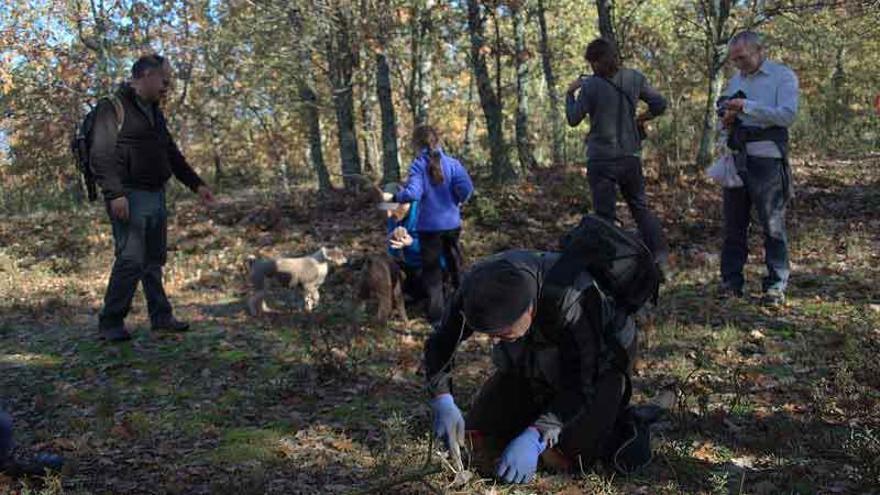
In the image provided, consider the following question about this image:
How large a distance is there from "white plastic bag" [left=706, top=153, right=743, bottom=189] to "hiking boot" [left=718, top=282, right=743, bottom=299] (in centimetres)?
95

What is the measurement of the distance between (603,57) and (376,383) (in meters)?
3.46

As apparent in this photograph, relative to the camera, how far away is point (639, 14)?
22.6 m

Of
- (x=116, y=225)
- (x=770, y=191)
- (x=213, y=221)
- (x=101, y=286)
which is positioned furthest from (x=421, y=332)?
(x=213, y=221)

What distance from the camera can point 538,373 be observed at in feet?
11.7

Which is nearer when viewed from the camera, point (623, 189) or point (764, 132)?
point (764, 132)

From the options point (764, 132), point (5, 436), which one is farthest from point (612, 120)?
point (5, 436)

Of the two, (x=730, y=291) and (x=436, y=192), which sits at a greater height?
(x=436, y=192)

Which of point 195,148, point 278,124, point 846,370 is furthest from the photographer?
point 195,148

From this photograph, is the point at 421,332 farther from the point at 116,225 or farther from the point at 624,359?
the point at 624,359

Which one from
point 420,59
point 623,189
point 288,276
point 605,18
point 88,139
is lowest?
point 288,276

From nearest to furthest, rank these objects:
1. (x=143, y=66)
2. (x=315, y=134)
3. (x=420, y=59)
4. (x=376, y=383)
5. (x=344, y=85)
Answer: (x=376, y=383) < (x=143, y=66) < (x=344, y=85) < (x=420, y=59) < (x=315, y=134)

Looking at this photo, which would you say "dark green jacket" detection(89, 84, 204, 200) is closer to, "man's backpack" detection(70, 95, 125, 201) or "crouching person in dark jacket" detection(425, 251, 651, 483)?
"man's backpack" detection(70, 95, 125, 201)

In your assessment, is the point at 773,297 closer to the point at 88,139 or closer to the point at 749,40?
the point at 749,40

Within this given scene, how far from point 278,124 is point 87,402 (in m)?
20.8
